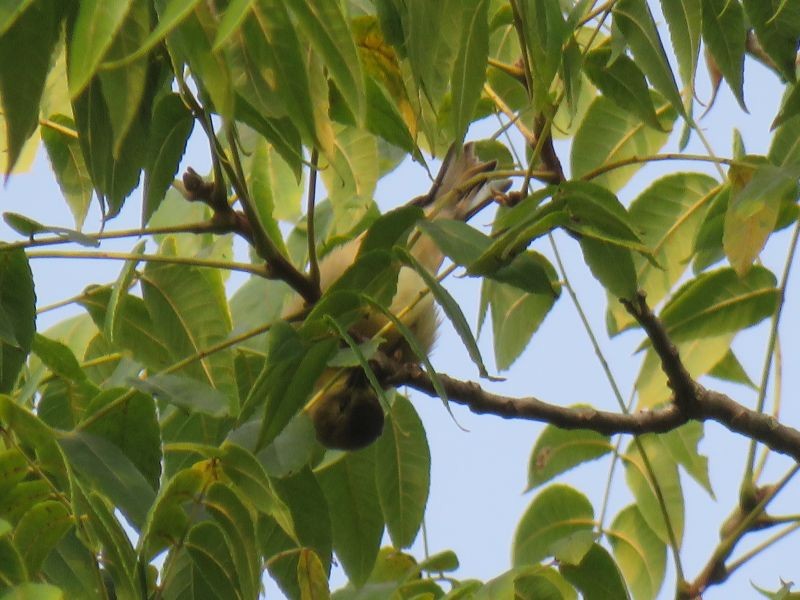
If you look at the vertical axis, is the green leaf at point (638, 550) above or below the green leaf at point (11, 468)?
above

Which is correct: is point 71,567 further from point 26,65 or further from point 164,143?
point 26,65

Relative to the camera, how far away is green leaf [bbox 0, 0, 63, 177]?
4.18ft

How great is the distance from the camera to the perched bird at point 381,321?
222 cm

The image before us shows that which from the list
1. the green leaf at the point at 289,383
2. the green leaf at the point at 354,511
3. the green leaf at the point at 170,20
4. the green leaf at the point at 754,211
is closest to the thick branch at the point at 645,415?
the green leaf at the point at 354,511

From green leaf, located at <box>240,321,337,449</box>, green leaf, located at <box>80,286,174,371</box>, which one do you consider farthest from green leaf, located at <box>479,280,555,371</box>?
green leaf, located at <box>240,321,337,449</box>

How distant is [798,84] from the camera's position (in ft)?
5.50

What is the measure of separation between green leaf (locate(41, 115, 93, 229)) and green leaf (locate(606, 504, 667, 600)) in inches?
42.5

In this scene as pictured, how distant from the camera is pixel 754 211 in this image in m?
1.66

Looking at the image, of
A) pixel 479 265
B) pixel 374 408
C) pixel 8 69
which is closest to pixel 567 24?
pixel 479 265

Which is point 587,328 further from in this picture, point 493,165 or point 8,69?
point 8,69

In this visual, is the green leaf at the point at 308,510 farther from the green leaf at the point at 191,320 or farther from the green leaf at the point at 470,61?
the green leaf at the point at 470,61

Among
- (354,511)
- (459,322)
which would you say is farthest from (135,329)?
(459,322)

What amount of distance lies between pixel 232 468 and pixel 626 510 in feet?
3.08

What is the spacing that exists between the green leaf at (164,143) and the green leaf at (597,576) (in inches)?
31.0
